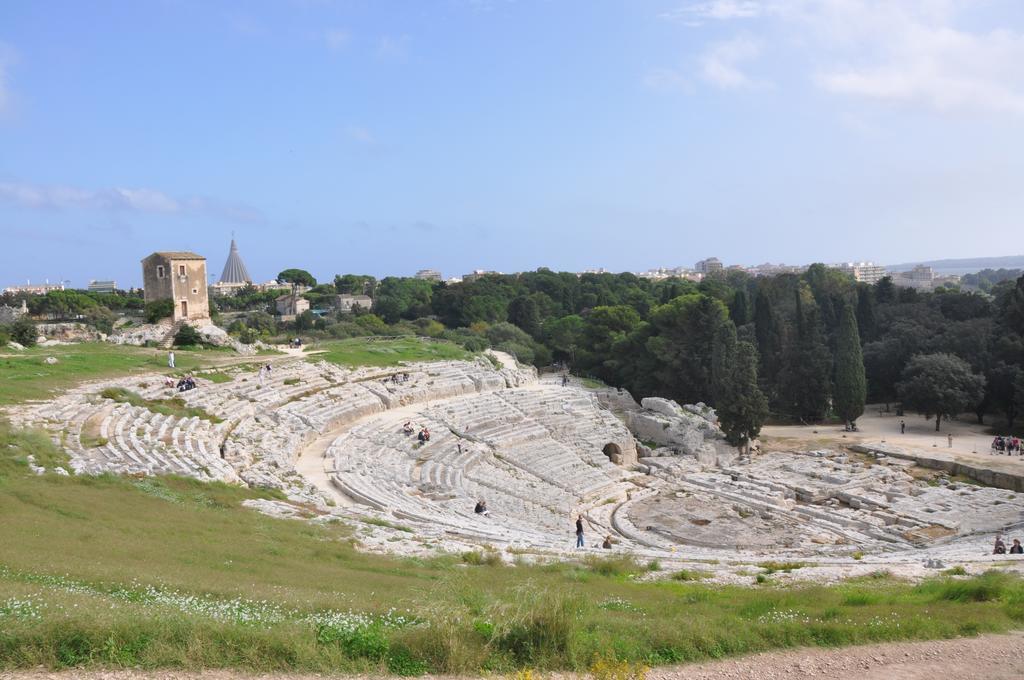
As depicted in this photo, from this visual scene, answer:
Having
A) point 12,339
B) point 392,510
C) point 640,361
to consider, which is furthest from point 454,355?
point 392,510

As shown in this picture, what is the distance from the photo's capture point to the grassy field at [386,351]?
3545 centimetres

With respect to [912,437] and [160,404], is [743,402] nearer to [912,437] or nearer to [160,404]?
[912,437]

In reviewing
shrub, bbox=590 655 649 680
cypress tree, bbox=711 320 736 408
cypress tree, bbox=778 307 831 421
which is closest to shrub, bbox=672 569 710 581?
shrub, bbox=590 655 649 680

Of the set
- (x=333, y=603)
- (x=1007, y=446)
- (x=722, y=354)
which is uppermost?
(x=722, y=354)

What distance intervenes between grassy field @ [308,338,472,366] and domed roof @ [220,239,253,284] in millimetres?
93393

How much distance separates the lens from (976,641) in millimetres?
8727

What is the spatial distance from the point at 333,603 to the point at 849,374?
1396 inches

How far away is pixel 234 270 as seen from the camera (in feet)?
428

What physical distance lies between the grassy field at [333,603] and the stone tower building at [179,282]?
21274mm

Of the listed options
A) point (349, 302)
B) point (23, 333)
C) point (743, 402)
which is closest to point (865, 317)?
point (743, 402)

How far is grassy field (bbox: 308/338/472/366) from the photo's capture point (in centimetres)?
3545

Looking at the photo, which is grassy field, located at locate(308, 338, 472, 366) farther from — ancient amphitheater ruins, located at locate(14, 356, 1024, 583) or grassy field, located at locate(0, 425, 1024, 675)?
grassy field, located at locate(0, 425, 1024, 675)

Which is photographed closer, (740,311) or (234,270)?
(740,311)

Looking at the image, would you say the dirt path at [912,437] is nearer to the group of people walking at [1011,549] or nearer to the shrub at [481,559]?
the group of people walking at [1011,549]
